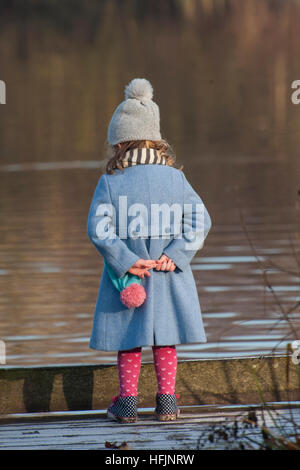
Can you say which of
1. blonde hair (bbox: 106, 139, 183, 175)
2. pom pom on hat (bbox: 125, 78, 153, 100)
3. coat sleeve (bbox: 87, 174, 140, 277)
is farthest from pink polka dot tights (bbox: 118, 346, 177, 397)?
pom pom on hat (bbox: 125, 78, 153, 100)

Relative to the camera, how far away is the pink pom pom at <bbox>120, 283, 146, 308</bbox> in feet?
15.2

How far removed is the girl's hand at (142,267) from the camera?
4.67m

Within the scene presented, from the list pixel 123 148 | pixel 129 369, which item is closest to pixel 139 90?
pixel 123 148

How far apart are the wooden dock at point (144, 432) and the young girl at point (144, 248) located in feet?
0.39

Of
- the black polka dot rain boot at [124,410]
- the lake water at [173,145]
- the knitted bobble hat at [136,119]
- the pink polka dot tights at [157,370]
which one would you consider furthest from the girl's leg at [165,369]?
the knitted bobble hat at [136,119]

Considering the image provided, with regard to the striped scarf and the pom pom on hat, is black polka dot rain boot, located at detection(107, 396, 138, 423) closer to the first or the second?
the striped scarf

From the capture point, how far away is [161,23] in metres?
54.7

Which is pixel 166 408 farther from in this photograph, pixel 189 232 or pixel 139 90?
pixel 139 90

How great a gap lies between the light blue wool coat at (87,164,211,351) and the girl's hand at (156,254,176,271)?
0.07ft

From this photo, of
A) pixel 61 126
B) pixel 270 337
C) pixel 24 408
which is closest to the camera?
pixel 24 408

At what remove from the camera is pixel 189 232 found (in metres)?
4.75
